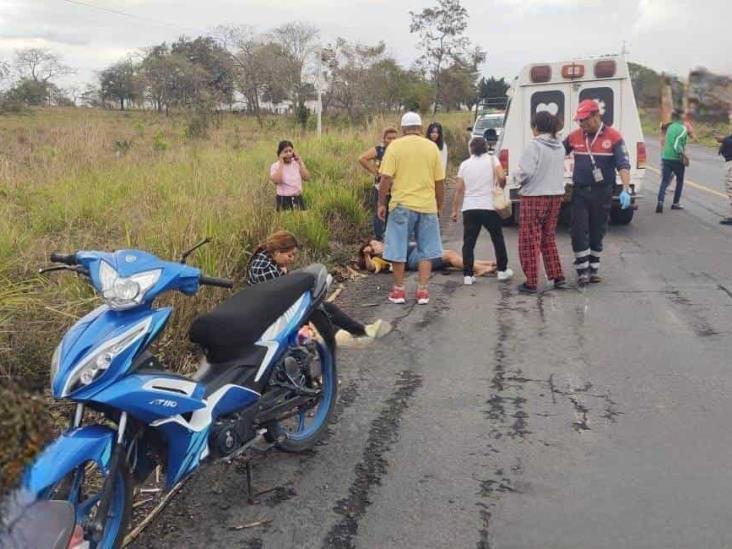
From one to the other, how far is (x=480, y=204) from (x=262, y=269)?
12.5 feet

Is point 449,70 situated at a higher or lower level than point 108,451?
higher

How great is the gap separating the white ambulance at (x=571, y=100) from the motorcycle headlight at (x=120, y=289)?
8.51 metres

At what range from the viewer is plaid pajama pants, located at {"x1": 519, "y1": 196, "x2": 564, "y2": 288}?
24.6ft

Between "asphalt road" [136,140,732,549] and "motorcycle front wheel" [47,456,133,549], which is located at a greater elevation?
"motorcycle front wheel" [47,456,133,549]

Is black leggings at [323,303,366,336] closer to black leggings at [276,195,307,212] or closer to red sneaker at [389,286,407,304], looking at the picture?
red sneaker at [389,286,407,304]

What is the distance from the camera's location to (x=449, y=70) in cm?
3266

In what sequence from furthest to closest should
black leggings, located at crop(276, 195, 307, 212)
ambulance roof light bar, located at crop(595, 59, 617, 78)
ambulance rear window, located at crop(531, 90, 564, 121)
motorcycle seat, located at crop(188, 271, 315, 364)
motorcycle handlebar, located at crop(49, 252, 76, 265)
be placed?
1. ambulance rear window, located at crop(531, 90, 564, 121)
2. ambulance roof light bar, located at crop(595, 59, 617, 78)
3. black leggings, located at crop(276, 195, 307, 212)
4. motorcycle seat, located at crop(188, 271, 315, 364)
5. motorcycle handlebar, located at crop(49, 252, 76, 265)

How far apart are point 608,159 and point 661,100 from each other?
5960 millimetres

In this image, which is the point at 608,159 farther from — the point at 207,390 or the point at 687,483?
the point at 207,390

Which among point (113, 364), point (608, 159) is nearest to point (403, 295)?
point (608, 159)

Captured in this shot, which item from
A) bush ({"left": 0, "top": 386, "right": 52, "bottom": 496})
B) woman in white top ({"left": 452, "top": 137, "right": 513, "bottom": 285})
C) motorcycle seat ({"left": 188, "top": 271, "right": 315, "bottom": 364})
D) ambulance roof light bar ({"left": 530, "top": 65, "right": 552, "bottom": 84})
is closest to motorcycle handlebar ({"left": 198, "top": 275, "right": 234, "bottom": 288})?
motorcycle seat ({"left": 188, "top": 271, "right": 315, "bottom": 364})

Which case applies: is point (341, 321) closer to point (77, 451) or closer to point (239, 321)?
point (239, 321)

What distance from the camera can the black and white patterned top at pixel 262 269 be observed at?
4.71 m

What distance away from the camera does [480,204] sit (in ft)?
26.0
